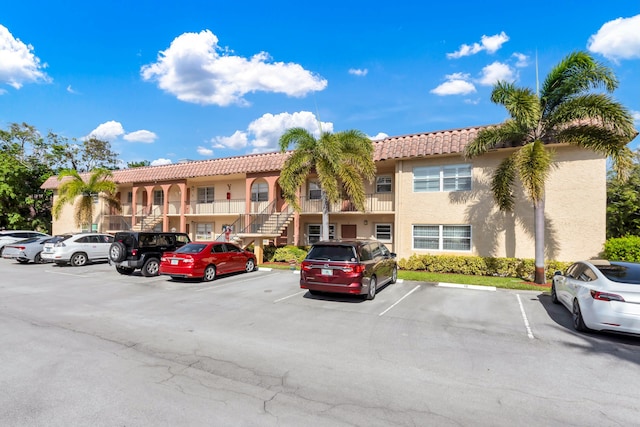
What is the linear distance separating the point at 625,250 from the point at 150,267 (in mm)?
18143

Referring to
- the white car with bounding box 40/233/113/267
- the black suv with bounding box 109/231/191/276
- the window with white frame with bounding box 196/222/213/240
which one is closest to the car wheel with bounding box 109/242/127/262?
the black suv with bounding box 109/231/191/276

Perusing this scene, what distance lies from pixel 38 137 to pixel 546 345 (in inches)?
1855

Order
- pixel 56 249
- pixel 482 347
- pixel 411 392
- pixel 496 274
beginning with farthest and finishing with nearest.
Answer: pixel 56 249
pixel 496 274
pixel 482 347
pixel 411 392

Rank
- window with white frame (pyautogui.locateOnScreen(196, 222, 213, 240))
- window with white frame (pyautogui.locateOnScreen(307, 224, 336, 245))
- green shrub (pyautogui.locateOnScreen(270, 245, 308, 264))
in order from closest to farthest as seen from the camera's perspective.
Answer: green shrub (pyautogui.locateOnScreen(270, 245, 308, 264)) → window with white frame (pyautogui.locateOnScreen(307, 224, 336, 245)) → window with white frame (pyautogui.locateOnScreen(196, 222, 213, 240))

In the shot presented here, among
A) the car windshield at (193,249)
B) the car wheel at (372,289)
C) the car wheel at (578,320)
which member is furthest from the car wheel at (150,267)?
the car wheel at (578,320)

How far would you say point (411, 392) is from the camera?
4371 mm

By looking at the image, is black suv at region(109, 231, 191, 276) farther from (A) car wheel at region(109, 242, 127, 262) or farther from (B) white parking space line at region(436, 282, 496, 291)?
(B) white parking space line at region(436, 282, 496, 291)

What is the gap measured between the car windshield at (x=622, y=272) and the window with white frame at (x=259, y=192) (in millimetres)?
19502

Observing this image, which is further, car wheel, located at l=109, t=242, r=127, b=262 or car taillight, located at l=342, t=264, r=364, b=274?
car wheel, located at l=109, t=242, r=127, b=262

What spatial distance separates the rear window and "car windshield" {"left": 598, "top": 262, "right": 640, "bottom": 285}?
18.4ft

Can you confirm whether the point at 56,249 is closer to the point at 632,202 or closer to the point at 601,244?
the point at 601,244

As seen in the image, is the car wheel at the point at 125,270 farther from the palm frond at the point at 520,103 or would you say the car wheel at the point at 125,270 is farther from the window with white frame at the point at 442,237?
the palm frond at the point at 520,103

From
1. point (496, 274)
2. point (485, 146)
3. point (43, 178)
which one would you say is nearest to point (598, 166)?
point (485, 146)

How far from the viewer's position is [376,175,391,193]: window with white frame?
1953 cm
